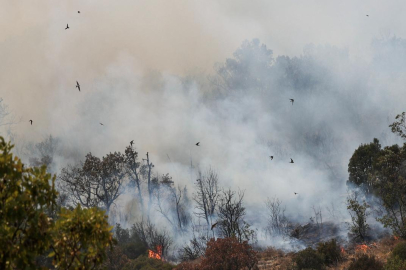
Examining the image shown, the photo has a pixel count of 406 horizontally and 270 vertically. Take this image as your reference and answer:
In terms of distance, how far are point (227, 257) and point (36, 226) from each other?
13697 mm

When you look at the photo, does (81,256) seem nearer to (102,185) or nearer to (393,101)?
(102,185)

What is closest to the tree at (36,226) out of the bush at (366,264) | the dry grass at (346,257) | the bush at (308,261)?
the bush at (366,264)

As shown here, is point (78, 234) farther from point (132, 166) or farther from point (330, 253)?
point (132, 166)

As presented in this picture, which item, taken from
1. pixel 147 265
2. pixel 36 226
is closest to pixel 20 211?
pixel 36 226

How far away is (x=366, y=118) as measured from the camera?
2712 inches

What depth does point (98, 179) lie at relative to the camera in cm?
3834

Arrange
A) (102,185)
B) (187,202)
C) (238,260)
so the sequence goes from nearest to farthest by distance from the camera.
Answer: (238,260), (102,185), (187,202)

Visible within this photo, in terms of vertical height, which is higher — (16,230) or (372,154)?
(372,154)

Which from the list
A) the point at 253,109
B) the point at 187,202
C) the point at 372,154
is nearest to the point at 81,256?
the point at 372,154

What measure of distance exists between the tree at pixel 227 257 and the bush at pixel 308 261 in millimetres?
2338

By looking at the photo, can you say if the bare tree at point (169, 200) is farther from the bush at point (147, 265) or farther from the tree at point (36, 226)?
the tree at point (36, 226)

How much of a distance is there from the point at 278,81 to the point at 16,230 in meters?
74.8

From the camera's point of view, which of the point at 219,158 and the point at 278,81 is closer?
the point at 219,158

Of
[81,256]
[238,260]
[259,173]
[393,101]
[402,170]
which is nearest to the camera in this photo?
[81,256]
